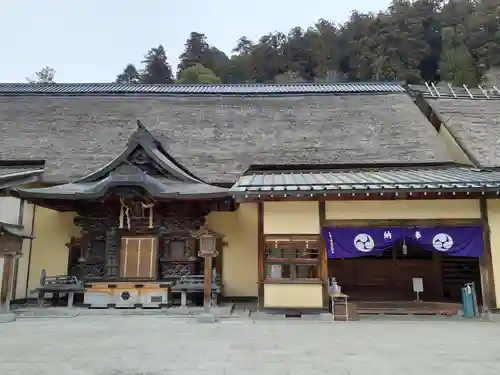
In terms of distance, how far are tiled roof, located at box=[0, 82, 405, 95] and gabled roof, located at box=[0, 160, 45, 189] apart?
4.56 meters

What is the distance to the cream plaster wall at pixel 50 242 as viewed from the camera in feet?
33.5

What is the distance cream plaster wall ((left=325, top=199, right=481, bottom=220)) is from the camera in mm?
8391

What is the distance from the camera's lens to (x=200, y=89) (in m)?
15.9

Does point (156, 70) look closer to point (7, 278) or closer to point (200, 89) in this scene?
point (200, 89)

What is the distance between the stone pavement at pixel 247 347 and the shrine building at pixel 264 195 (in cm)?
163

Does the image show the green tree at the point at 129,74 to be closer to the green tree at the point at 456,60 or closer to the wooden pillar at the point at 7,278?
the green tree at the point at 456,60

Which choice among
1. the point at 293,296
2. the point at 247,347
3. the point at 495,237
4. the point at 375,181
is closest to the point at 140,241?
the point at 293,296

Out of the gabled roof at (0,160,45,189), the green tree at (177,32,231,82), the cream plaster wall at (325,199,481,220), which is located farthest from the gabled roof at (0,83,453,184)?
the green tree at (177,32,231,82)

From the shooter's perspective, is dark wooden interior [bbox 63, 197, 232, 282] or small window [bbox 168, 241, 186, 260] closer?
dark wooden interior [bbox 63, 197, 232, 282]

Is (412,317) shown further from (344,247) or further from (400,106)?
(400,106)

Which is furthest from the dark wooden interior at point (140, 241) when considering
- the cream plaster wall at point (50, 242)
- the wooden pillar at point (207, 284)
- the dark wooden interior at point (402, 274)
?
the dark wooden interior at point (402, 274)

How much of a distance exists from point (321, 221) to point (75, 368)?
5500 mm

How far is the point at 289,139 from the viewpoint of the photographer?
11.9m

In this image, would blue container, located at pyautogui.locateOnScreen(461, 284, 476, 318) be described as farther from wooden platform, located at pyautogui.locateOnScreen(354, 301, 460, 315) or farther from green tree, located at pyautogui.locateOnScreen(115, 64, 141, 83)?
green tree, located at pyautogui.locateOnScreen(115, 64, 141, 83)
